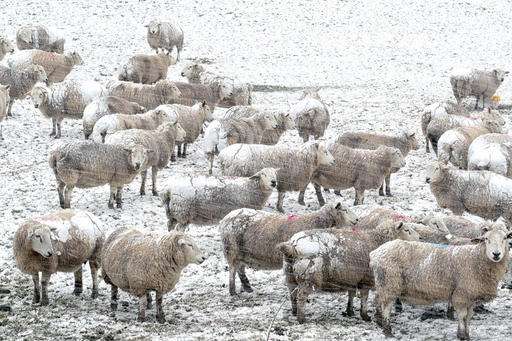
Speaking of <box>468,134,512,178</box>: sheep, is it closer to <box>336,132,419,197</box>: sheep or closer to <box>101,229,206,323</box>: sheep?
<box>336,132,419,197</box>: sheep

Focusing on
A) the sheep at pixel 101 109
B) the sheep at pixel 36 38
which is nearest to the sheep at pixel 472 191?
the sheep at pixel 101 109

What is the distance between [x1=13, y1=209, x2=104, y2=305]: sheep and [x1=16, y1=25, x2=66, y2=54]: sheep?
14.9m

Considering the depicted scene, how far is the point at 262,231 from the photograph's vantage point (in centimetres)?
1121

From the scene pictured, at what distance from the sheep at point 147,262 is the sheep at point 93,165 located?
12.5 feet

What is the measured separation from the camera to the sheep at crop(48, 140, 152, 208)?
46.6ft

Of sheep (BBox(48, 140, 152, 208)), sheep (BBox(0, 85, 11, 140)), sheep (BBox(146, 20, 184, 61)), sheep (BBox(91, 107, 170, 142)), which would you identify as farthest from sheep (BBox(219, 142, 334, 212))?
sheep (BBox(146, 20, 184, 61))

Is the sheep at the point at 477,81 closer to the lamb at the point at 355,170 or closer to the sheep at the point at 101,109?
the lamb at the point at 355,170

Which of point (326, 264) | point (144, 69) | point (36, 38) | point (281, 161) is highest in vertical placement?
point (36, 38)

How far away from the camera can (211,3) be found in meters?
32.0

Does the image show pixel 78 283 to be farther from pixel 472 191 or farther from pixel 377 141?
pixel 377 141

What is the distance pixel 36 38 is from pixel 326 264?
17.7m

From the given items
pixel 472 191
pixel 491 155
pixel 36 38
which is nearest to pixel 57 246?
pixel 472 191

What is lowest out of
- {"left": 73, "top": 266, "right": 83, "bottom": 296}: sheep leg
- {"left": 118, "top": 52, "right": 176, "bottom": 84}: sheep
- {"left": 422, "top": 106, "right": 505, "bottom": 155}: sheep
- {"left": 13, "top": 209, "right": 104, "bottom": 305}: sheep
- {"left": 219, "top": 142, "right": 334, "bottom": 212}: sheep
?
{"left": 73, "top": 266, "right": 83, "bottom": 296}: sheep leg

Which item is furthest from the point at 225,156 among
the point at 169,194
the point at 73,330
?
the point at 73,330
